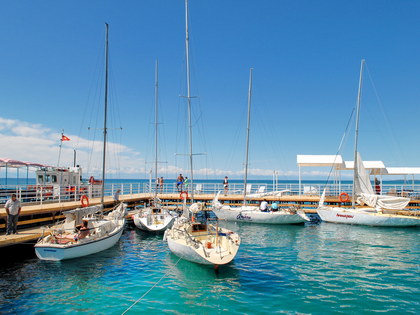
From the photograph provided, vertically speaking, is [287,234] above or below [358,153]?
below

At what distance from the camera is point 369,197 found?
87.3 feet

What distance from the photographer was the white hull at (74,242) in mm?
13500

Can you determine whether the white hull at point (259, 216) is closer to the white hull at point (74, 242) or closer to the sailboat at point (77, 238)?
the sailboat at point (77, 238)

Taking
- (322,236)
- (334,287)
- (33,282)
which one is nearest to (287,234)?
(322,236)

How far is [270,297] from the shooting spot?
33.3 feet

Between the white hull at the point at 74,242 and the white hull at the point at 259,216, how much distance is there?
11508mm

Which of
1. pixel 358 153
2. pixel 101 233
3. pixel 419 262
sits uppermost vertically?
pixel 358 153

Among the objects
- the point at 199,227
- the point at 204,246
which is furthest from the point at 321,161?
the point at 204,246

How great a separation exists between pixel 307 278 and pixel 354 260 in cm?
430

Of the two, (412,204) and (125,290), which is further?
(412,204)

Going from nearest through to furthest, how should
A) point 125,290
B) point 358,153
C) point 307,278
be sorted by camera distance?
point 125,290, point 307,278, point 358,153

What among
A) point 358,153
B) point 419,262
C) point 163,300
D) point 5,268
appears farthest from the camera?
point 358,153

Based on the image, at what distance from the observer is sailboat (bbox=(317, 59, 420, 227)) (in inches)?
953

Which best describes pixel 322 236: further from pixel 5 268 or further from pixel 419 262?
pixel 5 268
